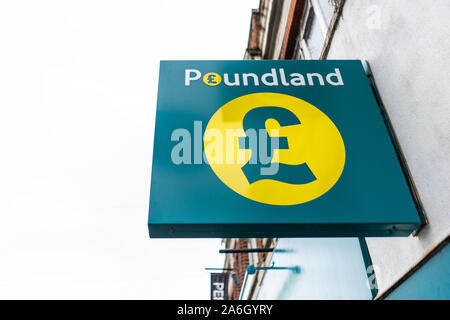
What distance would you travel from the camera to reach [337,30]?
438 centimetres

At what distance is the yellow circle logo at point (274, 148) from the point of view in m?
2.57

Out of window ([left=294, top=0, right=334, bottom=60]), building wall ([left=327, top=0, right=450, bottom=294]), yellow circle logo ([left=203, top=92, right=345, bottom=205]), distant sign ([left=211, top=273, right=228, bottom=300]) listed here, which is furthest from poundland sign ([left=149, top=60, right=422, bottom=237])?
distant sign ([left=211, top=273, right=228, bottom=300])

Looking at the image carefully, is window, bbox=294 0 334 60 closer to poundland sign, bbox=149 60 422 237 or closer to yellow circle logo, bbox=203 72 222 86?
poundland sign, bbox=149 60 422 237

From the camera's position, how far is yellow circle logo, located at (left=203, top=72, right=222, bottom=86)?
326 centimetres

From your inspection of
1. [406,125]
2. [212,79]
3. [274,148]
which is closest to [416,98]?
[406,125]

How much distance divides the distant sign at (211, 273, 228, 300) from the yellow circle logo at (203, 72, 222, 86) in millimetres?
15324

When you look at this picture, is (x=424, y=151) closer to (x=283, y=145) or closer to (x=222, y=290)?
(x=283, y=145)

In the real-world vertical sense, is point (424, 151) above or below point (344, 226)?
above

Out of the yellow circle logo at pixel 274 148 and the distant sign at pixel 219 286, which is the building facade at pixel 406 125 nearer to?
the yellow circle logo at pixel 274 148

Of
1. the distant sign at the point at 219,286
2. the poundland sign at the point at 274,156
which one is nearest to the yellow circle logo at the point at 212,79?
the poundland sign at the point at 274,156

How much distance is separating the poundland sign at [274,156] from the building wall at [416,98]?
0.49 ft
